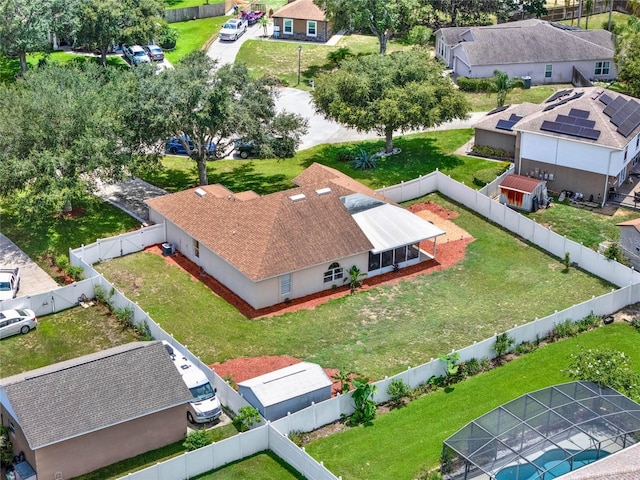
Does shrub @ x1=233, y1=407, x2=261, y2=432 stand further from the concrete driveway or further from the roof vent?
the concrete driveway

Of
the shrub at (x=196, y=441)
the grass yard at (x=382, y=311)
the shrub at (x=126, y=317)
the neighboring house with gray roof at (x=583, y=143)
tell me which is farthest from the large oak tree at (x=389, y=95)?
the shrub at (x=196, y=441)

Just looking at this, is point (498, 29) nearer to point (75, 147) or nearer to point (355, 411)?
point (75, 147)

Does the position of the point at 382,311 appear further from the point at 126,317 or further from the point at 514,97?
the point at 514,97

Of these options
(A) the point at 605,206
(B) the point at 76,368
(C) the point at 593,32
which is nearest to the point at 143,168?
(B) the point at 76,368

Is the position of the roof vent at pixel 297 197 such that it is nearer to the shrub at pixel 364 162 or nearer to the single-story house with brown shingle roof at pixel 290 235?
the single-story house with brown shingle roof at pixel 290 235

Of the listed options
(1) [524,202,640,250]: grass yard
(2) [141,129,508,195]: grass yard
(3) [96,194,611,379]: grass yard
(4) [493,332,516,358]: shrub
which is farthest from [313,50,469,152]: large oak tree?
(4) [493,332,516,358]: shrub

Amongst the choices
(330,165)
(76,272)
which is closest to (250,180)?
(330,165)
